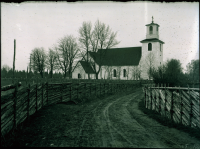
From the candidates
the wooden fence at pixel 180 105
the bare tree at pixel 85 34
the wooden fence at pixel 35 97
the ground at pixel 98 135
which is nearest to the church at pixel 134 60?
the bare tree at pixel 85 34

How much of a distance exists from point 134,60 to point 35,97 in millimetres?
54179

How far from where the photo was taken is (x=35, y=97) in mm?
10492

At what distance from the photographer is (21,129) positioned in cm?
743

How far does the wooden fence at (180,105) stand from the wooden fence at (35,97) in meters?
6.15

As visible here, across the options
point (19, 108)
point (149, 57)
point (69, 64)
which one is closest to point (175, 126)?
point (19, 108)

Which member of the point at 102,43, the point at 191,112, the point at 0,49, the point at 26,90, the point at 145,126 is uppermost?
the point at 102,43

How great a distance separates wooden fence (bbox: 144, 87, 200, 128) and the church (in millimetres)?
41183

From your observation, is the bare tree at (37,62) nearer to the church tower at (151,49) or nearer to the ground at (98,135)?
the church tower at (151,49)

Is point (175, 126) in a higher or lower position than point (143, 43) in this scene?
lower

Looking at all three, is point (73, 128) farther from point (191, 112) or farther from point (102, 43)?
point (102, 43)

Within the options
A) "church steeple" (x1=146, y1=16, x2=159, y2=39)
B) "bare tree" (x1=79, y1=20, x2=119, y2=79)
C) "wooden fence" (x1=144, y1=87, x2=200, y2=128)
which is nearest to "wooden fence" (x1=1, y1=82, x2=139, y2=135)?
"wooden fence" (x1=144, y1=87, x2=200, y2=128)

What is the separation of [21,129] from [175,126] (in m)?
5.70

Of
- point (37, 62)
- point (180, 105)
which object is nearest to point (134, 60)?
point (37, 62)

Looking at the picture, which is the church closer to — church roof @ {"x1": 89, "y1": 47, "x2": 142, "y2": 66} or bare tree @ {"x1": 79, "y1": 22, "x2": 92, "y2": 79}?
church roof @ {"x1": 89, "y1": 47, "x2": 142, "y2": 66}
